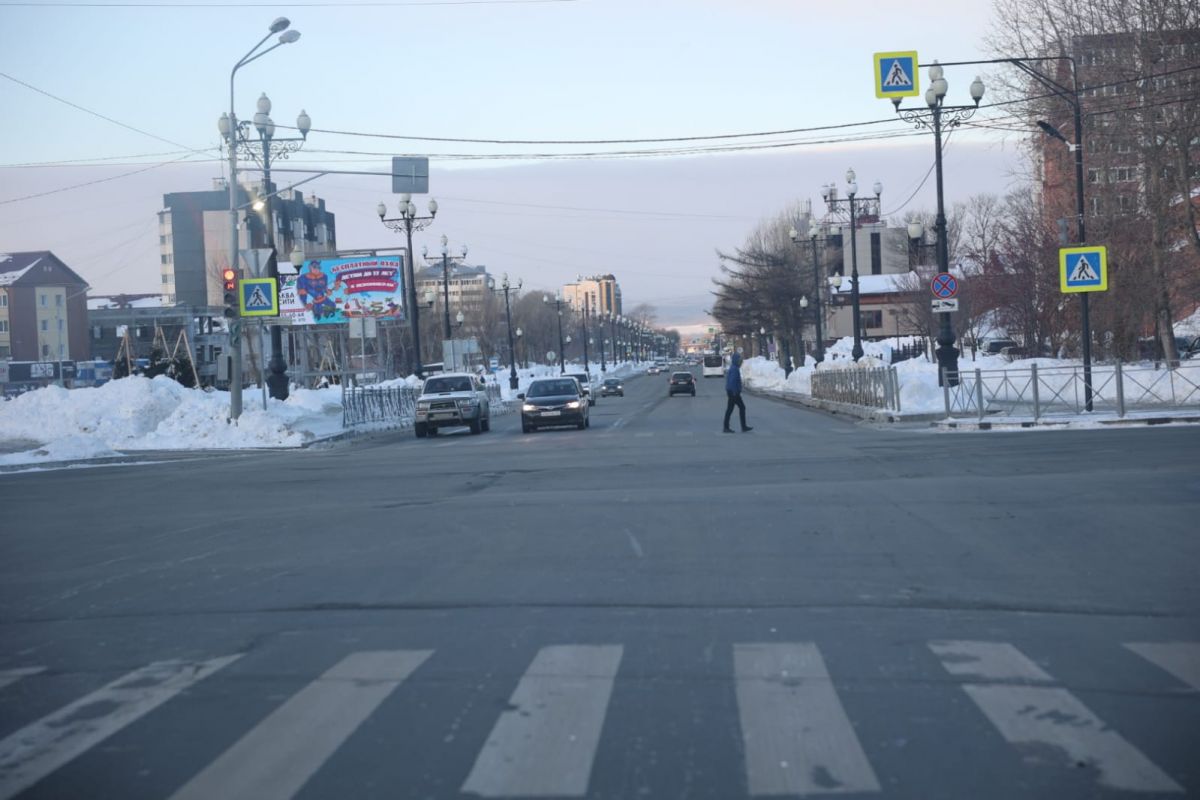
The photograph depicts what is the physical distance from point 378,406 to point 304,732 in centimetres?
3732

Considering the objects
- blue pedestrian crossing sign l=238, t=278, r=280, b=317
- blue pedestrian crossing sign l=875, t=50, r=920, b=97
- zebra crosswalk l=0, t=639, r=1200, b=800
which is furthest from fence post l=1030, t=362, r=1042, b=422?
zebra crosswalk l=0, t=639, r=1200, b=800

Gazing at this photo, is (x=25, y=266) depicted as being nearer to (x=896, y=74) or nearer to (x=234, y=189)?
(x=234, y=189)

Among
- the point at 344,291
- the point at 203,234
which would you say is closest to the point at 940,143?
the point at 344,291

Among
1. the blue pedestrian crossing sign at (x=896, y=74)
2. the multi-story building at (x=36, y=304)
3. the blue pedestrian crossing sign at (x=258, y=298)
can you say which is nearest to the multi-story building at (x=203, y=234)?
the multi-story building at (x=36, y=304)

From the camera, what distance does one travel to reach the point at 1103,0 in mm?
38562

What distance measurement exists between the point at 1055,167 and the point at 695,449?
2833cm

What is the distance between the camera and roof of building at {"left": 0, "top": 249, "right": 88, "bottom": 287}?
91188 mm

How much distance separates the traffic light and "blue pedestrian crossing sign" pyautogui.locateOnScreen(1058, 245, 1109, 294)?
892 inches

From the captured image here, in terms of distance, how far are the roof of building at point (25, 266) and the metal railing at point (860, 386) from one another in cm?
6791

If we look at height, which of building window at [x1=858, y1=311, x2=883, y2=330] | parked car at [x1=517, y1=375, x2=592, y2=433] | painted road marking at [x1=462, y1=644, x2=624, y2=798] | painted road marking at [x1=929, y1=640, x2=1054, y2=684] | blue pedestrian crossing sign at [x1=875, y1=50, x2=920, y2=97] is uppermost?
blue pedestrian crossing sign at [x1=875, y1=50, x2=920, y2=97]

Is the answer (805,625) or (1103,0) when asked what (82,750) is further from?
(1103,0)

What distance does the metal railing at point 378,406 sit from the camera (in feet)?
130

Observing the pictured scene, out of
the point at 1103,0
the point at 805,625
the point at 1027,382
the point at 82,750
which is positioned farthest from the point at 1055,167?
the point at 82,750

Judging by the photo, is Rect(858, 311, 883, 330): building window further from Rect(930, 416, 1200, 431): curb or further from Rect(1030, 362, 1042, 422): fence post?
Rect(1030, 362, 1042, 422): fence post
